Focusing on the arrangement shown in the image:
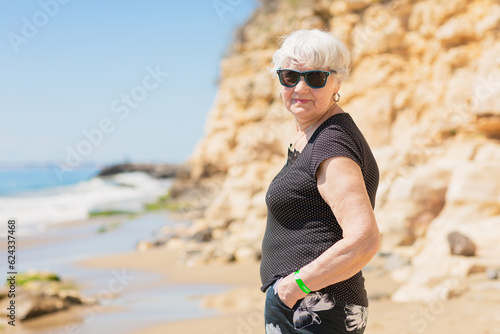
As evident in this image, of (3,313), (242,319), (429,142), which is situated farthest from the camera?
(429,142)

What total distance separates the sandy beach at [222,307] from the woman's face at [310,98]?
10.5 feet

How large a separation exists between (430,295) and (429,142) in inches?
225

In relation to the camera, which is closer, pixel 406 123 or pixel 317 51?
pixel 317 51

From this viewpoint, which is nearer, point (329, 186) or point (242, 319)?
point (329, 186)

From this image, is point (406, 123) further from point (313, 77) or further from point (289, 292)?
point (289, 292)

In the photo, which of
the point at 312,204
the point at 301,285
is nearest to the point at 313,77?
the point at 312,204

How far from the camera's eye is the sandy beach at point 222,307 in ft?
15.0

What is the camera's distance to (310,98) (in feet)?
6.18

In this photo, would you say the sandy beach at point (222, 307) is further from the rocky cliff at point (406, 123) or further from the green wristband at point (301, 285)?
the green wristband at point (301, 285)

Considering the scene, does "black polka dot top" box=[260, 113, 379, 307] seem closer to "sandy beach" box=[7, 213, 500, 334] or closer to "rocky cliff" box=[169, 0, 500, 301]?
"sandy beach" box=[7, 213, 500, 334]

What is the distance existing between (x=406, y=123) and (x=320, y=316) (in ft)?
37.2

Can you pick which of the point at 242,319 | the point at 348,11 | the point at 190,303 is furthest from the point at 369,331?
the point at 348,11

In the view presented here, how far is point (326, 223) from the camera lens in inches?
67.4

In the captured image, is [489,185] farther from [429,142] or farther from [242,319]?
[242,319]
